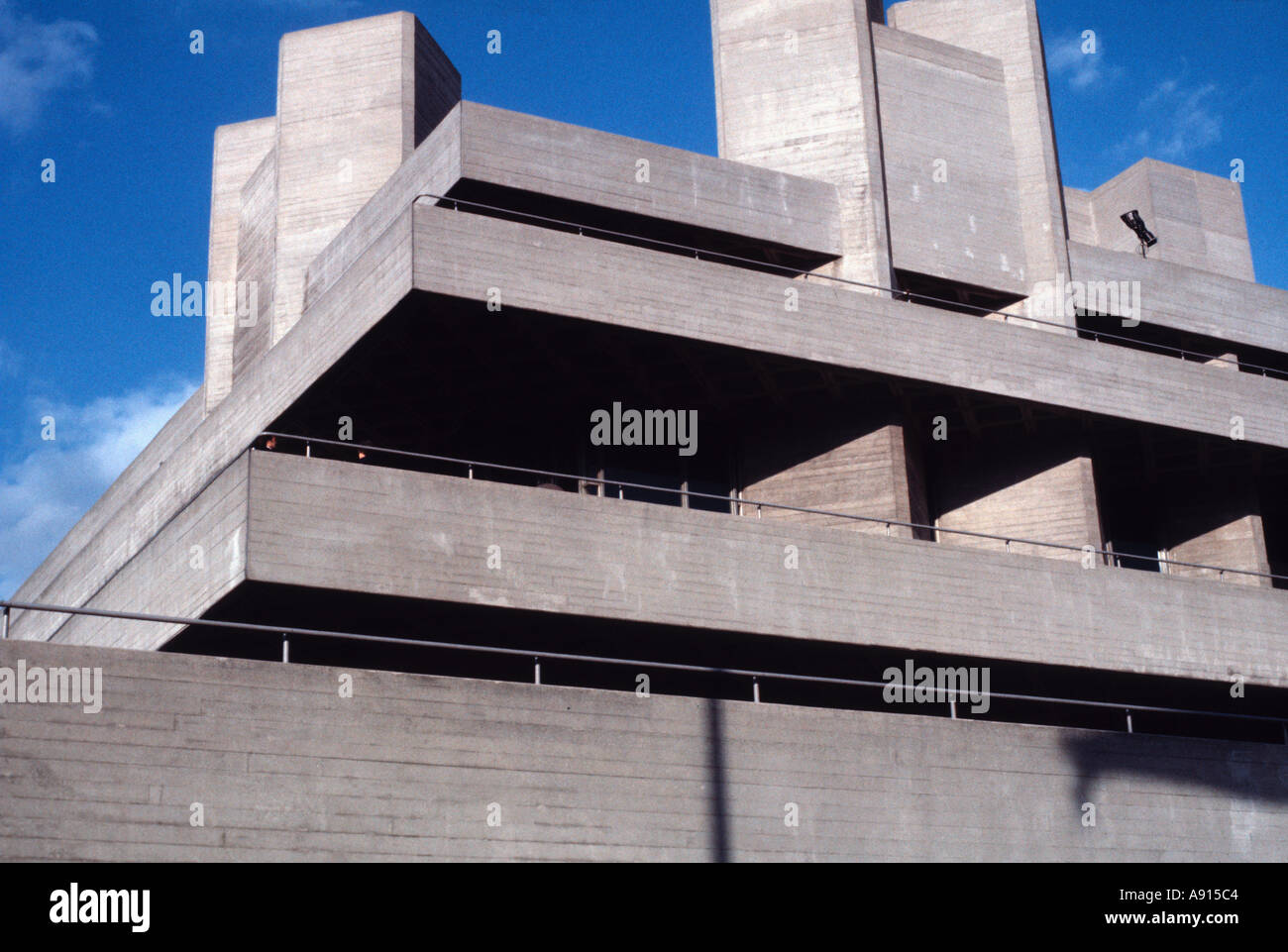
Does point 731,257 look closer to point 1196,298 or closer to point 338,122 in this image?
point 338,122

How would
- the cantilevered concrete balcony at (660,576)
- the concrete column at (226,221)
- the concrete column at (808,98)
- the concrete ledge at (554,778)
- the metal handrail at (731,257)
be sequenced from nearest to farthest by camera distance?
the concrete ledge at (554,778) → the cantilevered concrete balcony at (660,576) → the metal handrail at (731,257) → the concrete column at (808,98) → the concrete column at (226,221)

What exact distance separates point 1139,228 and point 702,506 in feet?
41.2

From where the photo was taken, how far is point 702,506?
23875mm

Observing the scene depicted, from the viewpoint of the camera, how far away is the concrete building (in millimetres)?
14992

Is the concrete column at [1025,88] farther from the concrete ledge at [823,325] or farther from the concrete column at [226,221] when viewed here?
the concrete column at [226,221]

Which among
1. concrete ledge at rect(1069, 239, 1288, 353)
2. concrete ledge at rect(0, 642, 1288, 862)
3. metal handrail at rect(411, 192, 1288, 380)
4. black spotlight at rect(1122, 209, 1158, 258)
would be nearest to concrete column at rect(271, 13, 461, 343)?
metal handrail at rect(411, 192, 1288, 380)

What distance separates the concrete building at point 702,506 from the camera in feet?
49.2

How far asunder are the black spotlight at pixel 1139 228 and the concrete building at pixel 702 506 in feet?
6.73

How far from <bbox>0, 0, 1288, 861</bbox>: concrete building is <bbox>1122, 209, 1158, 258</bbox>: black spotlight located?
2.05 metres

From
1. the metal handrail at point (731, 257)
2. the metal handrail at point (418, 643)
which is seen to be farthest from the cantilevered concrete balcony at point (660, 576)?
the metal handrail at point (731, 257)

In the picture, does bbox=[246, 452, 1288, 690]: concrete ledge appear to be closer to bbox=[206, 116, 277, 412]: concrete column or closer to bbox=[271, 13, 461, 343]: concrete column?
bbox=[271, 13, 461, 343]: concrete column
